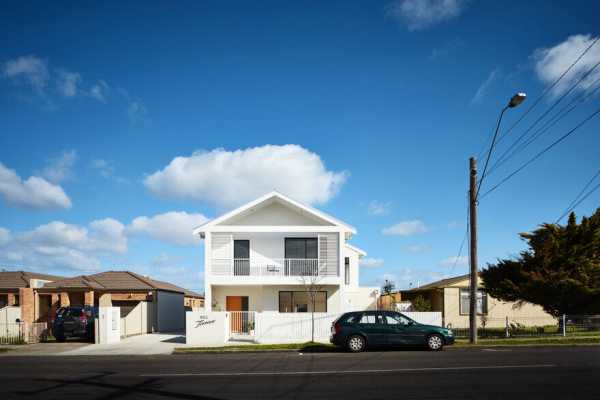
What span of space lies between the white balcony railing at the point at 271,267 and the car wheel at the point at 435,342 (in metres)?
10.1

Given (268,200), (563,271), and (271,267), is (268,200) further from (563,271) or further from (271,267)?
(563,271)

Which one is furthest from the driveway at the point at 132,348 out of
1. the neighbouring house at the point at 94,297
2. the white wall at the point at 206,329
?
the neighbouring house at the point at 94,297

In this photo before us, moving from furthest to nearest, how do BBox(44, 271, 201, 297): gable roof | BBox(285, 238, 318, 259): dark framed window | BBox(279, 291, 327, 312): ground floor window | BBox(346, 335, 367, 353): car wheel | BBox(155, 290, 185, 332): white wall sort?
1. BBox(155, 290, 185, 332): white wall
2. BBox(44, 271, 201, 297): gable roof
3. BBox(285, 238, 318, 259): dark framed window
4. BBox(279, 291, 327, 312): ground floor window
5. BBox(346, 335, 367, 353): car wheel

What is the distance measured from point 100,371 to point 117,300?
19.7 m

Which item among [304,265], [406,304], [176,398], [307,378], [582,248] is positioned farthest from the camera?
[406,304]

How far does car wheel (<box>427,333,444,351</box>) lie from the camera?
18.1 metres

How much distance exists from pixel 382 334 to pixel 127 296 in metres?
19.5

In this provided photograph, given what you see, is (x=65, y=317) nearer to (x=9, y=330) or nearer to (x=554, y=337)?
(x=9, y=330)

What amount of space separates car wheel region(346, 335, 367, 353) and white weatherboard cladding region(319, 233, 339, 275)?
990cm

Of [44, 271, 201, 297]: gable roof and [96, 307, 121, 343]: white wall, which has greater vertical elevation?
[44, 271, 201, 297]: gable roof

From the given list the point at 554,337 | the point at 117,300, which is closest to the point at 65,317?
the point at 117,300

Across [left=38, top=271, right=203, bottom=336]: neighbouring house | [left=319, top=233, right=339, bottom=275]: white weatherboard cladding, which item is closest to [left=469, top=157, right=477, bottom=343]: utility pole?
[left=319, top=233, right=339, bottom=275]: white weatherboard cladding

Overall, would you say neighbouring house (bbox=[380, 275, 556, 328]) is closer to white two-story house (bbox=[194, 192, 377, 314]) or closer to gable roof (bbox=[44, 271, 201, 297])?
white two-story house (bbox=[194, 192, 377, 314])

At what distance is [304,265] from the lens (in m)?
28.6
